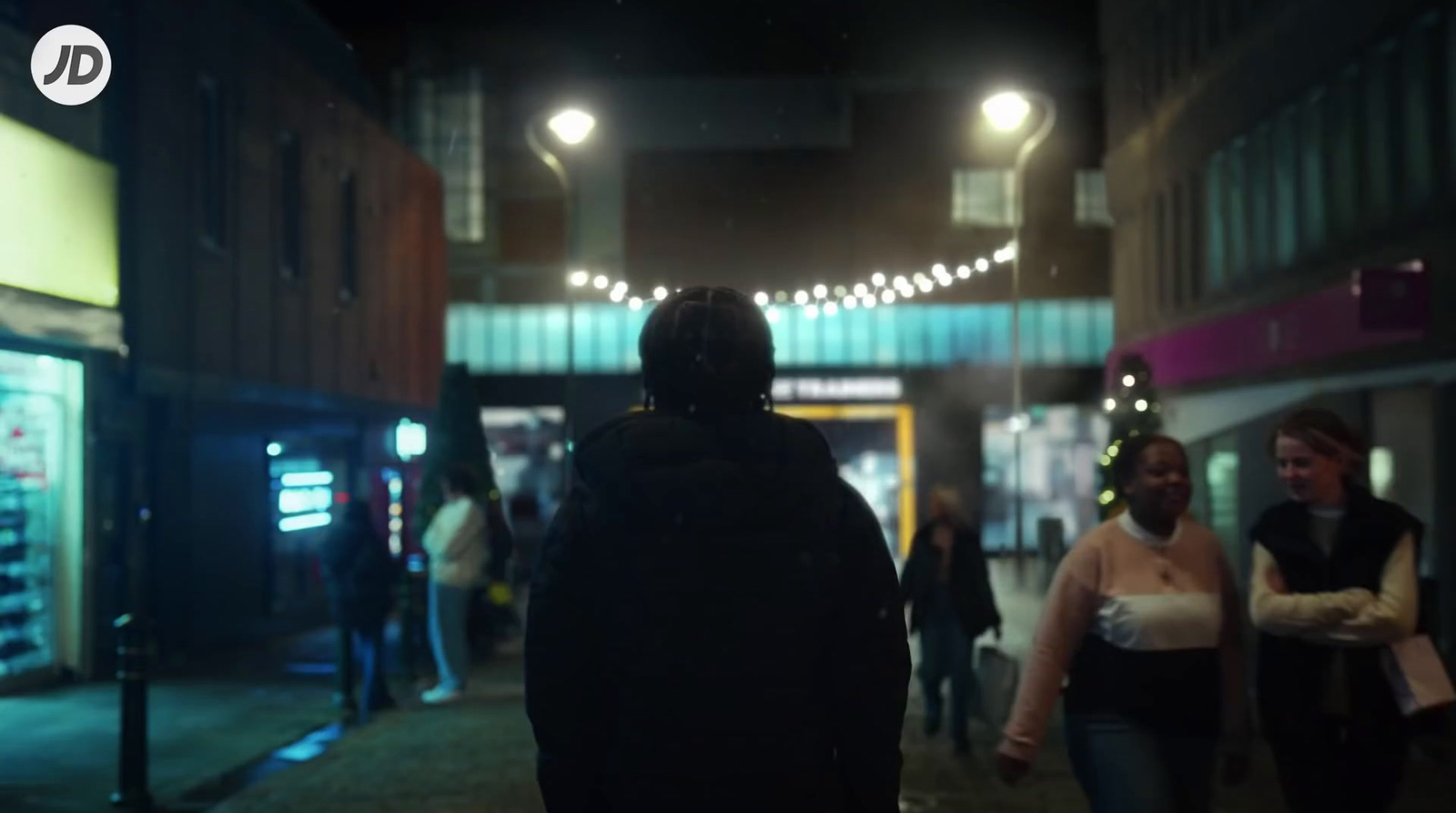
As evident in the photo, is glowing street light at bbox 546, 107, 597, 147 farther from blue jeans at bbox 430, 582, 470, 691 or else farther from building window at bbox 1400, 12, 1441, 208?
building window at bbox 1400, 12, 1441, 208

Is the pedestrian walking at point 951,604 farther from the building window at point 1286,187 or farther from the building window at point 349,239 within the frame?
the building window at point 349,239

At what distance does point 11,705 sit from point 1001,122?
1146 centimetres

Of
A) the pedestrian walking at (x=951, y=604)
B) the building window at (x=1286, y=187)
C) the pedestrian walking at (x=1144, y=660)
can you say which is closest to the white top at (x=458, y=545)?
the pedestrian walking at (x=951, y=604)

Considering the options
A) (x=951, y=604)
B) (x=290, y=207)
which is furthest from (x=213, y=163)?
(x=951, y=604)

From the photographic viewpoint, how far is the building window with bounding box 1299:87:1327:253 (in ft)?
55.2

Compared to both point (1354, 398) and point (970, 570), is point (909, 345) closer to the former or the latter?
point (1354, 398)

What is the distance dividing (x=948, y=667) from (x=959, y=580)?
1.91 feet

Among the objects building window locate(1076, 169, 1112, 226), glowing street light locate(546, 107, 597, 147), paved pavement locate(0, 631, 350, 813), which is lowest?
paved pavement locate(0, 631, 350, 813)

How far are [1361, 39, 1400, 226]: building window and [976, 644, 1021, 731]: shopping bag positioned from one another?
7401 mm

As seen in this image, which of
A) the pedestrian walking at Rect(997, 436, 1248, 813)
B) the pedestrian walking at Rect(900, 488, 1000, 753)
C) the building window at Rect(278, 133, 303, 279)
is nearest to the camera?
the pedestrian walking at Rect(997, 436, 1248, 813)

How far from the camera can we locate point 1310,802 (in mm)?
4445

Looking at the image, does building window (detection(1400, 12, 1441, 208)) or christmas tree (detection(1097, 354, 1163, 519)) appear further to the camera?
building window (detection(1400, 12, 1441, 208))

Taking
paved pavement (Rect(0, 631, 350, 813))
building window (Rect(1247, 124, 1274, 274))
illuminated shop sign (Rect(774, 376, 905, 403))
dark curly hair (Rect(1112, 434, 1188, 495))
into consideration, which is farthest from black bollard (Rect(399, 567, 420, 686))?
illuminated shop sign (Rect(774, 376, 905, 403))

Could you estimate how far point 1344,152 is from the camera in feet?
52.9
